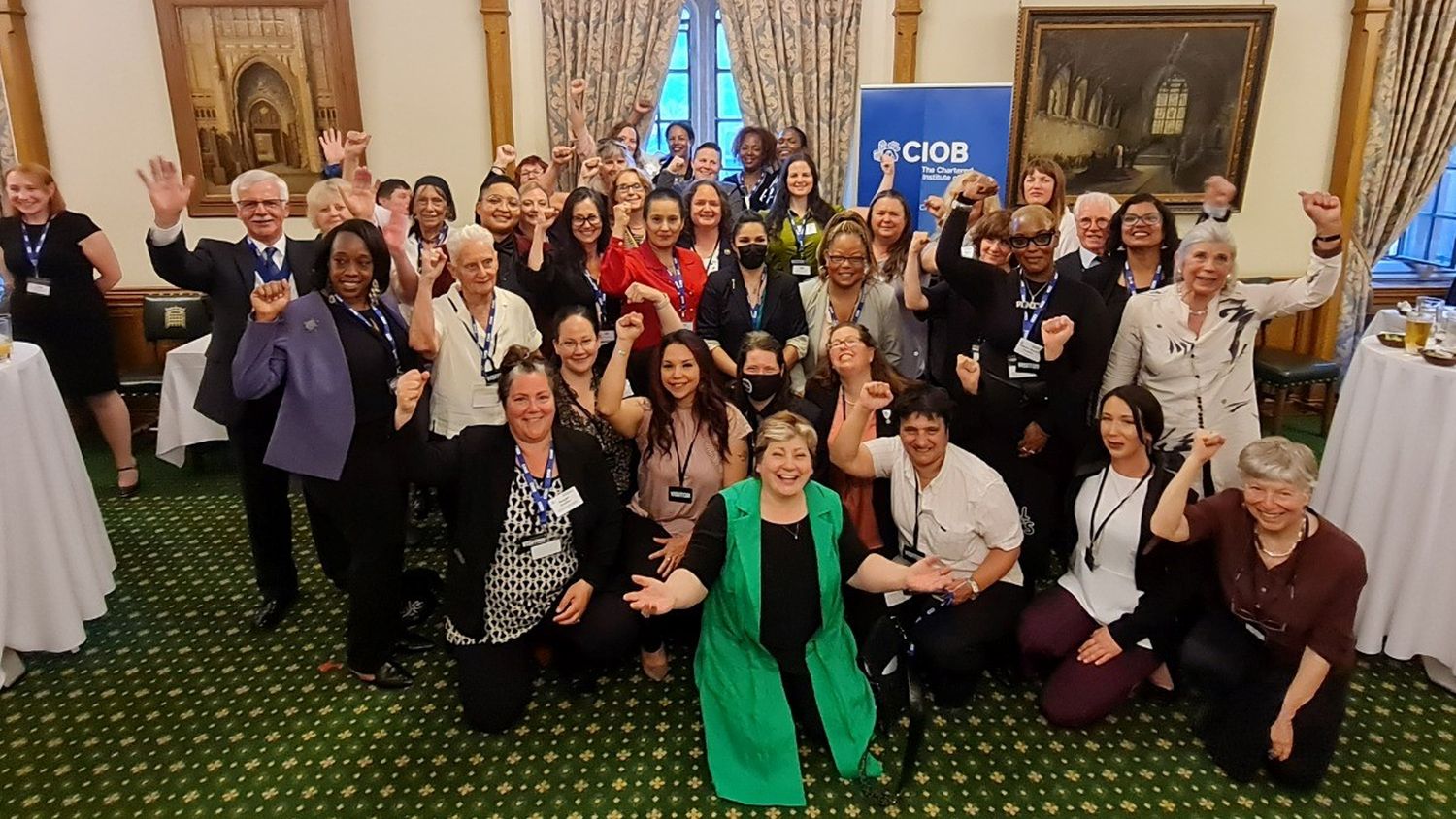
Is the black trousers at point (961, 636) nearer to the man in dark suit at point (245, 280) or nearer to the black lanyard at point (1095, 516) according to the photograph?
the black lanyard at point (1095, 516)

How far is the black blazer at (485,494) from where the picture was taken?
2.99 m

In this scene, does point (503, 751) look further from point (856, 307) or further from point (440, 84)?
point (440, 84)

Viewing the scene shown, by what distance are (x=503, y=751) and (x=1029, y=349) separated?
2.25m

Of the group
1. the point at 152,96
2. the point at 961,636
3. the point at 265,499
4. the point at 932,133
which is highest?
the point at 152,96

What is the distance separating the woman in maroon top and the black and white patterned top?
190cm

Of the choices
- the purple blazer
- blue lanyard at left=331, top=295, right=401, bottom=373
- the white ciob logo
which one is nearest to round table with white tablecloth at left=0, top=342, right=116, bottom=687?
the purple blazer

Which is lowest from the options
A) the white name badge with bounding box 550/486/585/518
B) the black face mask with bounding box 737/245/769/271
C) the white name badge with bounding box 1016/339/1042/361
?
the white name badge with bounding box 550/486/585/518

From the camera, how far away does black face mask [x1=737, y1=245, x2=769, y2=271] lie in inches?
151

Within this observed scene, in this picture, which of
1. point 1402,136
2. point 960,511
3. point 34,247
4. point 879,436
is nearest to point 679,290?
point 879,436

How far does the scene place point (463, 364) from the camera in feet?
11.2

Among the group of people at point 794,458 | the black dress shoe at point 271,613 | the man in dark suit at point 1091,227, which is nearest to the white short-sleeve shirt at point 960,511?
the group of people at point 794,458

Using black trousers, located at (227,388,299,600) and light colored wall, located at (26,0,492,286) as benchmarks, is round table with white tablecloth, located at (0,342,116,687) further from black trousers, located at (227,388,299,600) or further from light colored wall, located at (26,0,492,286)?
light colored wall, located at (26,0,492,286)

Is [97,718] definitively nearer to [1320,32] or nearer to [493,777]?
[493,777]

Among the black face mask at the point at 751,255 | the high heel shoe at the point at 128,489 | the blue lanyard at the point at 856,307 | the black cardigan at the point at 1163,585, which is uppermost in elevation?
the black face mask at the point at 751,255
